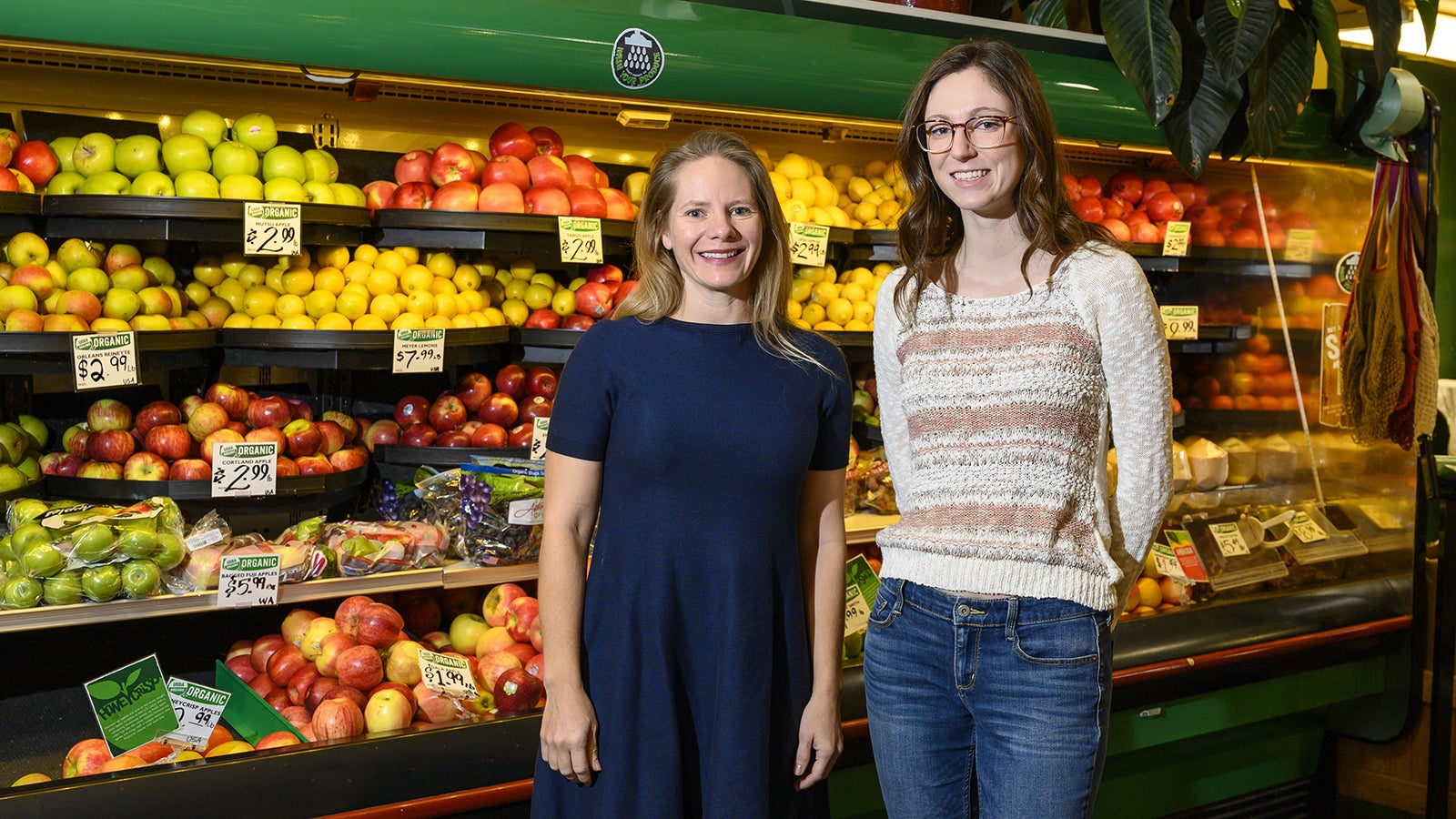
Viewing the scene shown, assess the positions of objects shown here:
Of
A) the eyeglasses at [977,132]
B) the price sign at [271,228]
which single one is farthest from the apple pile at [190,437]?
the eyeglasses at [977,132]

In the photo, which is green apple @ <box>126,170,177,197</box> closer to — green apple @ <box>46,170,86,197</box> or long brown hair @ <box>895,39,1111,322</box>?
green apple @ <box>46,170,86,197</box>

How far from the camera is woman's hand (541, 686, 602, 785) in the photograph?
1.70 m

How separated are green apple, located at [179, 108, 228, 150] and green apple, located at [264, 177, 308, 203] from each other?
0.21m

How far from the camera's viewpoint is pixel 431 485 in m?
2.79

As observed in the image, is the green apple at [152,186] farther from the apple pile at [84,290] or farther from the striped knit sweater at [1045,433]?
the striped knit sweater at [1045,433]

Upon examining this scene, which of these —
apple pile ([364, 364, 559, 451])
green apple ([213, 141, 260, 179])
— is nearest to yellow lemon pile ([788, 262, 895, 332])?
apple pile ([364, 364, 559, 451])

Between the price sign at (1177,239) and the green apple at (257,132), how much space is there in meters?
2.83

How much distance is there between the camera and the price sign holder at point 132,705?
234 cm

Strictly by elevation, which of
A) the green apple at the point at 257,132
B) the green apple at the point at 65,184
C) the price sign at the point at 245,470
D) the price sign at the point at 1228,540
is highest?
the green apple at the point at 257,132

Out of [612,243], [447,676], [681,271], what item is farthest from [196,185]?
[681,271]

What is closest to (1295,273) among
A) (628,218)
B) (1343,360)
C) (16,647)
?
(1343,360)

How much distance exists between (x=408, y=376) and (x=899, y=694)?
1.89 m

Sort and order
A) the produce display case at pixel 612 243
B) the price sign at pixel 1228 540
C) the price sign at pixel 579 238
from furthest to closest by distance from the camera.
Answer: the price sign at pixel 1228 540, the price sign at pixel 579 238, the produce display case at pixel 612 243

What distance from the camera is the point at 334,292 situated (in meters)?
2.80
